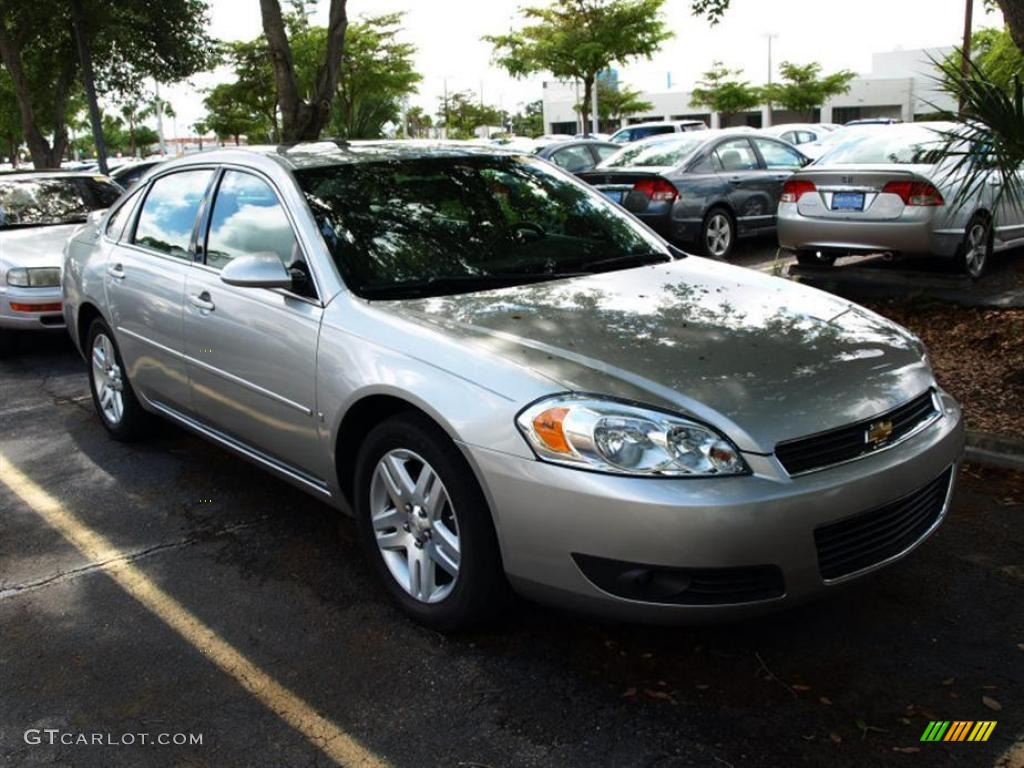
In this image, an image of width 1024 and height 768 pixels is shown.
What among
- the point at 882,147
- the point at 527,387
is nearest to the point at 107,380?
the point at 527,387

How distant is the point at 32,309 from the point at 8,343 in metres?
0.69

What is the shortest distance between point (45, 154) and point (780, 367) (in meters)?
18.8

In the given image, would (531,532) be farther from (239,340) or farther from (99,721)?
(239,340)

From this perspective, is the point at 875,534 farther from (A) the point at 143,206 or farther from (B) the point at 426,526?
(A) the point at 143,206

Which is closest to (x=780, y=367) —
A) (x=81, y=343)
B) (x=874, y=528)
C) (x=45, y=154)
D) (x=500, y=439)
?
(x=874, y=528)

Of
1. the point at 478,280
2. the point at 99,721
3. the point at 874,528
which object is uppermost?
the point at 478,280

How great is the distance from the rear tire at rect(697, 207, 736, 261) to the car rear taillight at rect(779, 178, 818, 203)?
2.16 meters

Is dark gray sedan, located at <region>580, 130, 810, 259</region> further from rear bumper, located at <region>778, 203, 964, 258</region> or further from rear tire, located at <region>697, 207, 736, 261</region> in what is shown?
rear bumper, located at <region>778, 203, 964, 258</region>

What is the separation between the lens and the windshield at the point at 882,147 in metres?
8.24

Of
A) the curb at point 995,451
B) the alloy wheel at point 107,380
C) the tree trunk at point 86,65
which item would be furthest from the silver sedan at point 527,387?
the tree trunk at point 86,65

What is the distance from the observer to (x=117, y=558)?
4055mm

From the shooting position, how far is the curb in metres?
4.52

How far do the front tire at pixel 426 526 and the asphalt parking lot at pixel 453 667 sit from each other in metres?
0.15

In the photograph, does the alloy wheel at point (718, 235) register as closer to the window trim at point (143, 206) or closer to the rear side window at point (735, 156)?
the rear side window at point (735, 156)
